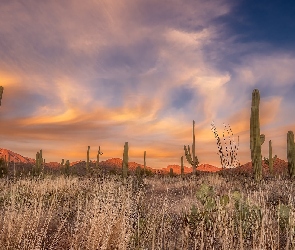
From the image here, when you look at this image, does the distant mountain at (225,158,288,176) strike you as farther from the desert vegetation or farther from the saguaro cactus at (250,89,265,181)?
the desert vegetation

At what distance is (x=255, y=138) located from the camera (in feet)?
48.1

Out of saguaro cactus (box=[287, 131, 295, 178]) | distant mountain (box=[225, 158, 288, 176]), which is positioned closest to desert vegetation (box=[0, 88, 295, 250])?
saguaro cactus (box=[287, 131, 295, 178])

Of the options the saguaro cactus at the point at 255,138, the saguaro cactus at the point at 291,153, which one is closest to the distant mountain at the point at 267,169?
the saguaro cactus at the point at 255,138

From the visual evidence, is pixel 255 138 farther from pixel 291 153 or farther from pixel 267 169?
pixel 267 169

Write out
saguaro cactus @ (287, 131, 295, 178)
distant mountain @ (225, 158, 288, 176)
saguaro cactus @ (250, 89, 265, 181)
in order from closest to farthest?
saguaro cactus @ (250, 89, 265, 181), saguaro cactus @ (287, 131, 295, 178), distant mountain @ (225, 158, 288, 176)

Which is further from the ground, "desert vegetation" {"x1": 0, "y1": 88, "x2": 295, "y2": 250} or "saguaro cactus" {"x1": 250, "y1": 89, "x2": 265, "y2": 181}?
"saguaro cactus" {"x1": 250, "y1": 89, "x2": 265, "y2": 181}

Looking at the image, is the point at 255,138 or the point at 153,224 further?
the point at 255,138

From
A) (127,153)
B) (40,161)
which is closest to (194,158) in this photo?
(127,153)

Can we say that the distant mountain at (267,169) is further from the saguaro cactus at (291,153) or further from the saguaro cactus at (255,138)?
the saguaro cactus at (291,153)

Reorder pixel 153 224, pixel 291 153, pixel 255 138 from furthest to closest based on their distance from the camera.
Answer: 1. pixel 291 153
2. pixel 255 138
3. pixel 153 224

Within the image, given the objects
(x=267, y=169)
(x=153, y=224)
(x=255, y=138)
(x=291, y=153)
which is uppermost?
(x=255, y=138)

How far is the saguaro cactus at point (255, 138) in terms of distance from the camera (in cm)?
1446

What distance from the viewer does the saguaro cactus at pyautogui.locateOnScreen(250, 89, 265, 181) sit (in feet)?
47.4

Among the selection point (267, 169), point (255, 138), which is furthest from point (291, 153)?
point (267, 169)
